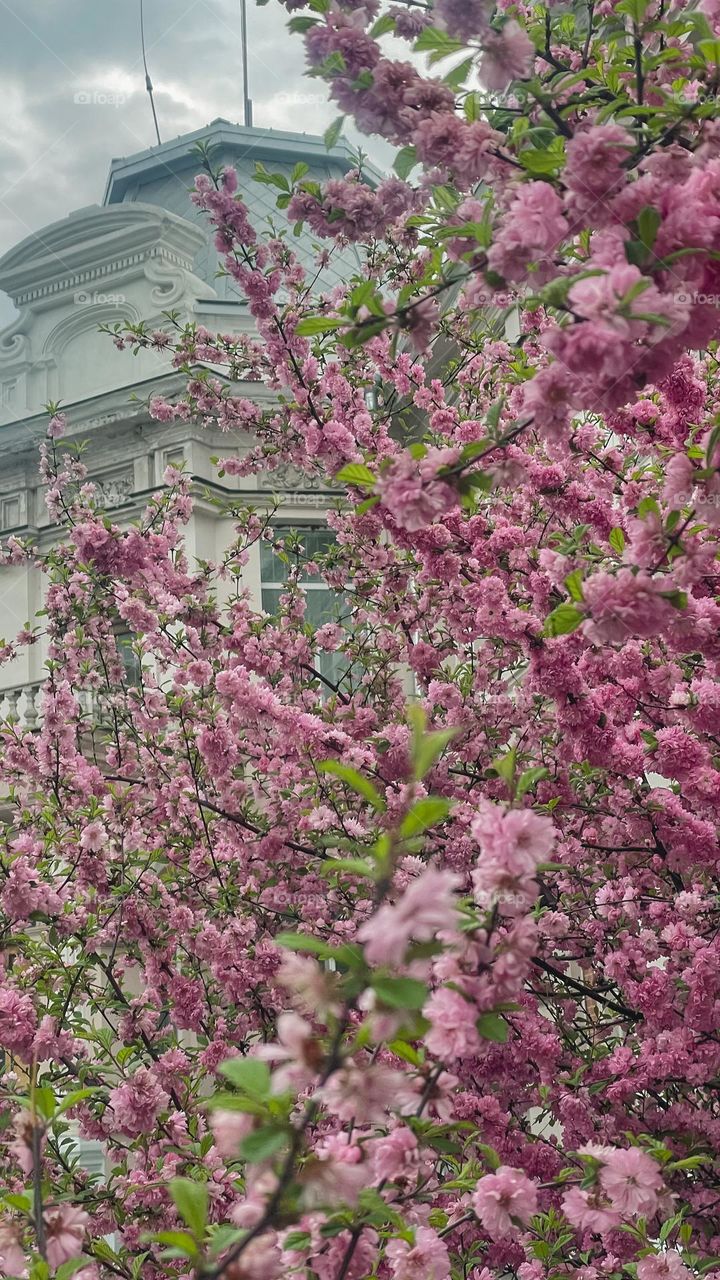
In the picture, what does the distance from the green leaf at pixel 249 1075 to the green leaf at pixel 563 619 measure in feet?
3.77

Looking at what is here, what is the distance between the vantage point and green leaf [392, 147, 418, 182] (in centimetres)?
257

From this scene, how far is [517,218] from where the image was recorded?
6.70 ft

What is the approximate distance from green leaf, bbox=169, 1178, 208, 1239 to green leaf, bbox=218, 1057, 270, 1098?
16 cm

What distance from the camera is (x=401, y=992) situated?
3.92ft

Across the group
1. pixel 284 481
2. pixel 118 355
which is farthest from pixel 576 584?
pixel 118 355

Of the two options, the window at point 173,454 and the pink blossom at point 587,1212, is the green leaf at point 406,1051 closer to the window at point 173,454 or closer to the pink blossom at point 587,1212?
the pink blossom at point 587,1212

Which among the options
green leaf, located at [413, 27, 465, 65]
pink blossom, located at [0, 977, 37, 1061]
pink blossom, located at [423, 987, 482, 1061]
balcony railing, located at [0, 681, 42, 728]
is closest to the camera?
pink blossom, located at [423, 987, 482, 1061]

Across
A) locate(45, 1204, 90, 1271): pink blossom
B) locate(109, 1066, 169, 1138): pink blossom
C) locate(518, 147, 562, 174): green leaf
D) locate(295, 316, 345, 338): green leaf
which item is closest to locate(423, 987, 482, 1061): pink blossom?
locate(45, 1204, 90, 1271): pink blossom

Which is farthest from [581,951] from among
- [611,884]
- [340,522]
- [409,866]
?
[340,522]

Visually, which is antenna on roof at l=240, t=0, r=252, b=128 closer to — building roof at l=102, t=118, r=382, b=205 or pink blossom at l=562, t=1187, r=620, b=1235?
building roof at l=102, t=118, r=382, b=205

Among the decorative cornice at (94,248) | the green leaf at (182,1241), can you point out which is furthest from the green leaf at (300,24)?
the decorative cornice at (94,248)

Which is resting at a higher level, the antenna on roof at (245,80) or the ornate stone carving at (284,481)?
the antenna on roof at (245,80)

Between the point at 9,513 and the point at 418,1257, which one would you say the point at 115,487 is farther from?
the point at 418,1257

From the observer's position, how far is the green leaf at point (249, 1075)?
1.29m
